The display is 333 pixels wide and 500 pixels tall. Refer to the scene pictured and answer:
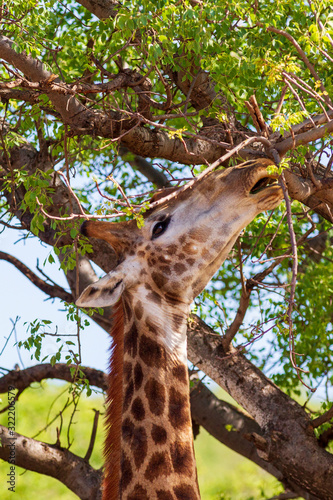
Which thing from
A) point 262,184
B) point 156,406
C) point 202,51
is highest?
point 202,51

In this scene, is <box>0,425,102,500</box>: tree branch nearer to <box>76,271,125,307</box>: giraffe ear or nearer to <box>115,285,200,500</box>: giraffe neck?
<box>115,285,200,500</box>: giraffe neck

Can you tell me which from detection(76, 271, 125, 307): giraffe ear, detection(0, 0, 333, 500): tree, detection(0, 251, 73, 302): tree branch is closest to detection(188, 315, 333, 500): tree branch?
detection(0, 0, 333, 500): tree

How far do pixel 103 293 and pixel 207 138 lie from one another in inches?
48.2

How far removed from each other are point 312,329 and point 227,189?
321 centimetres

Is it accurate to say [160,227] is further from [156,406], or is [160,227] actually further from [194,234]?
[156,406]

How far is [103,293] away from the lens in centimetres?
348

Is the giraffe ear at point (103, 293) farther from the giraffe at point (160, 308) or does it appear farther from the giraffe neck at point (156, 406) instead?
the giraffe neck at point (156, 406)

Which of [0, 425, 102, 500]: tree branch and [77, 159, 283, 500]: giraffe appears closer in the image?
[77, 159, 283, 500]: giraffe

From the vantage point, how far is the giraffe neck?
3.34 m

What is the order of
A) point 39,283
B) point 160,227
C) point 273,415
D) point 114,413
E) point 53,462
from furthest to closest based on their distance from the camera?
1. point 39,283
2. point 53,462
3. point 273,415
4. point 160,227
5. point 114,413

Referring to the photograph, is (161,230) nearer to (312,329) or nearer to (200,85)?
(200,85)

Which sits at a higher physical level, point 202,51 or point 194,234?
point 202,51

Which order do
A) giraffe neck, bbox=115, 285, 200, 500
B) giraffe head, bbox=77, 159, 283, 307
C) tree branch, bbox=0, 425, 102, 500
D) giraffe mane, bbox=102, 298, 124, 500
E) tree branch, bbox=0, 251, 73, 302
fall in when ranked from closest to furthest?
giraffe neck, bbox=115, 285, 200, 500, giraffe mane, bbox=102, 298, 124, 500, giraffe head, bbox=77, 159, 283, 307, tree branch, bbox=0, 425, 102, 500, tree branch, bbox=0, 251, 73, 302

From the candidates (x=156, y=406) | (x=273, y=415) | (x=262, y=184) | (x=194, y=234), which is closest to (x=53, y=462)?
(x=273, y=415)
